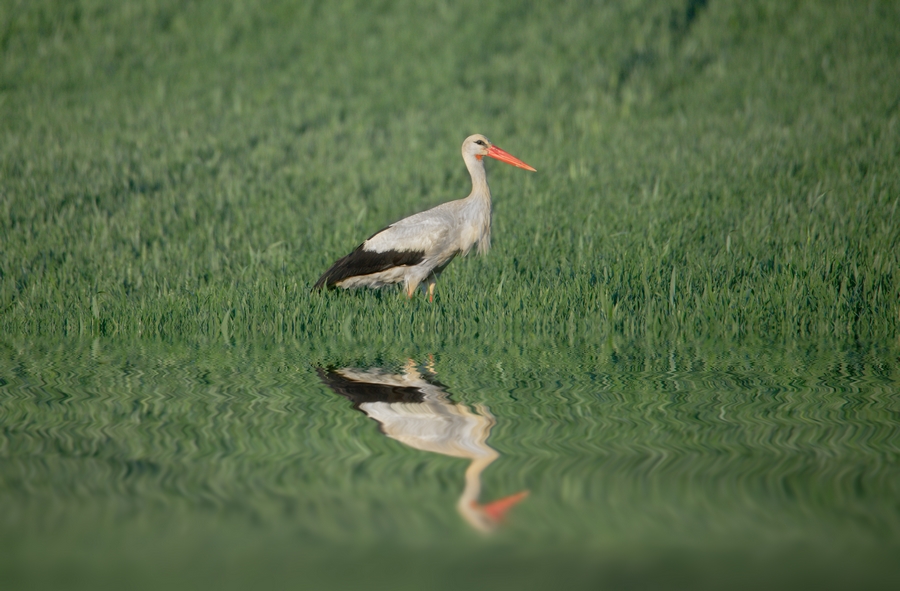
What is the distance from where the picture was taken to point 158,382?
5.00 meters

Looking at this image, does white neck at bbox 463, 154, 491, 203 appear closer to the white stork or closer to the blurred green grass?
the white stork

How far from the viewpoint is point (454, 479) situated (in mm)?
3365

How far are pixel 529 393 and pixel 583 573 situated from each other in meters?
2.07

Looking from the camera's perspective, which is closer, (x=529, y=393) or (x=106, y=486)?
(x=106, y=486)

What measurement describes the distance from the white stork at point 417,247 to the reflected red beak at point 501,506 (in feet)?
15.8

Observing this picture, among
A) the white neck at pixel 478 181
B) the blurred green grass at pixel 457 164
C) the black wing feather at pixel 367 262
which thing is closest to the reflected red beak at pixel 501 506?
the blurred green grass at pixel 457 164

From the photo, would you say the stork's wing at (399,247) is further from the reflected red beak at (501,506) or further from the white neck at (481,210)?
the reflected red beak at (501,506)

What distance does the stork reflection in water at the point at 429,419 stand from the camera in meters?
3.11

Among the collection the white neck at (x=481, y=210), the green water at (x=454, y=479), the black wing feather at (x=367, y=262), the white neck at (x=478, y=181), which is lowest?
the green water at (x=454, y=479)

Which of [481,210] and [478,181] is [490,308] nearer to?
[481,210]

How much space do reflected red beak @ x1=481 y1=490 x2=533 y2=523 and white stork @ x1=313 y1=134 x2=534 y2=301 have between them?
481 centimetres

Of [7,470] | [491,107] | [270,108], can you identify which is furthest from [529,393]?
[270,108]

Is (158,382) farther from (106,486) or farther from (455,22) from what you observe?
(455,22)

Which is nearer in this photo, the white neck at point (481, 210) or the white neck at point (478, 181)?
the white neck at point (481, 210)
